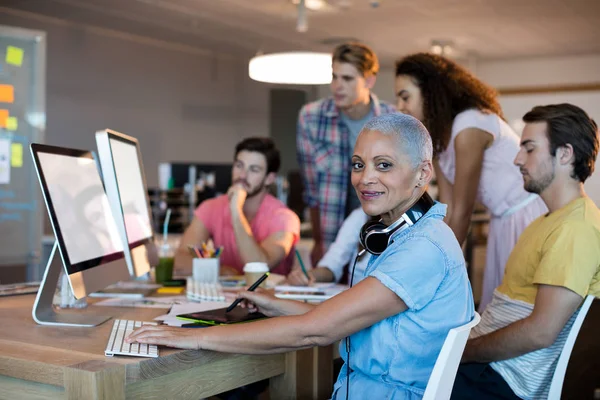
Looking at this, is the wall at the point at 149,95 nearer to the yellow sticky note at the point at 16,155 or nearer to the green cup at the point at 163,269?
the yellow sticky note at the point at 16,155

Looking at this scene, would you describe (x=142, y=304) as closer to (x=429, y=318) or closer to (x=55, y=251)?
(x=55, y=251)

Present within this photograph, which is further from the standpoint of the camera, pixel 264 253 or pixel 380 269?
pixel 264 253

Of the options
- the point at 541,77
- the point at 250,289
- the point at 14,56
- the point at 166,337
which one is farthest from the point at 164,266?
the point at 541,77

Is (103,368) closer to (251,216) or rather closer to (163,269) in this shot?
(163,269)

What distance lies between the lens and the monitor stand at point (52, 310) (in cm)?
161

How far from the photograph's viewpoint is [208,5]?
238 inches

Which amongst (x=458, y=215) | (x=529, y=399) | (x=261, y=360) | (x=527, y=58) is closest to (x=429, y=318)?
(x=261, y=360)

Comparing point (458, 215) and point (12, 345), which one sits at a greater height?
point (458, 215)

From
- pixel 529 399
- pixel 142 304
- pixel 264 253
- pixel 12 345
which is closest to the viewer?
pixel 12 345

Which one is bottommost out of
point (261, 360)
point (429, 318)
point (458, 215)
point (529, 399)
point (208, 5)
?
point (529, 399)

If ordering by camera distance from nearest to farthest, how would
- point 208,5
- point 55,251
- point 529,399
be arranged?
point 55,251 → point 529,399 → point 208,5

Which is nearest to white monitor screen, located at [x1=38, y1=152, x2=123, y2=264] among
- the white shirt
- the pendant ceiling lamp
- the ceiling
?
the white shirt

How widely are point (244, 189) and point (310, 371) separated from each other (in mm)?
1248

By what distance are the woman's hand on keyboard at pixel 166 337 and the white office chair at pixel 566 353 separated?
915 millimetres
